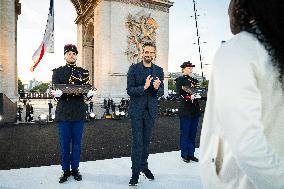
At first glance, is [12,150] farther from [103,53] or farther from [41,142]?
[103,53]

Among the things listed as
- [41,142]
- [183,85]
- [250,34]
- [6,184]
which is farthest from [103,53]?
[250,34]

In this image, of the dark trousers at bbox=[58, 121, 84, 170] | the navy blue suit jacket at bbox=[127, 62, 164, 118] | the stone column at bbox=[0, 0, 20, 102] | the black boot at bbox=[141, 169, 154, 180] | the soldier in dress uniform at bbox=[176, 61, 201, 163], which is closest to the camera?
the navy blue suit jacket at bbox=[127, 62, 164, 118]

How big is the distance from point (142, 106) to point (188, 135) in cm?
200

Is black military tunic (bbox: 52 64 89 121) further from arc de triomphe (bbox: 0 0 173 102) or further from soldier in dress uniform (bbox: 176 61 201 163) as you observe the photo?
arc de triomphe (bbox: 0 0 173 102)

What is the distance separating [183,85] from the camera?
6.00 meters

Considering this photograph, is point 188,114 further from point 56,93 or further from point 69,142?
point 56,93

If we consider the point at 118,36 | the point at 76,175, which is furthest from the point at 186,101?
the point at 118,36

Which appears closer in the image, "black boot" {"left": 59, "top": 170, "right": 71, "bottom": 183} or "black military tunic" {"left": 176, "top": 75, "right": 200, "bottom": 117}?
"black boot" {"left": 59, "top": 170, "right": 71, "bottom": 183}

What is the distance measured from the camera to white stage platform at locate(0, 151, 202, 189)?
4160 mm

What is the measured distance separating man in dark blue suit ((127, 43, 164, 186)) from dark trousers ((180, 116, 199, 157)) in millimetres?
1572

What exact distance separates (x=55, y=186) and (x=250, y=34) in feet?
13.0

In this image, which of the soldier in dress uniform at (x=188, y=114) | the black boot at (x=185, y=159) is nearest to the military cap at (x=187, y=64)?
the soldier in dress uniform at (x=188, y=114)

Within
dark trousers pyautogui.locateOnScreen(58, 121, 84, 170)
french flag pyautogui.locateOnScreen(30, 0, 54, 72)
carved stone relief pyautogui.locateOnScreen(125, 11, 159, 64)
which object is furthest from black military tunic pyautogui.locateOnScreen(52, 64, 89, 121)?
carved stone relief pyautogui.locateOnScreen(125, 11, 159, 64)

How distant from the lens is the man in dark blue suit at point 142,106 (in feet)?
13.9
